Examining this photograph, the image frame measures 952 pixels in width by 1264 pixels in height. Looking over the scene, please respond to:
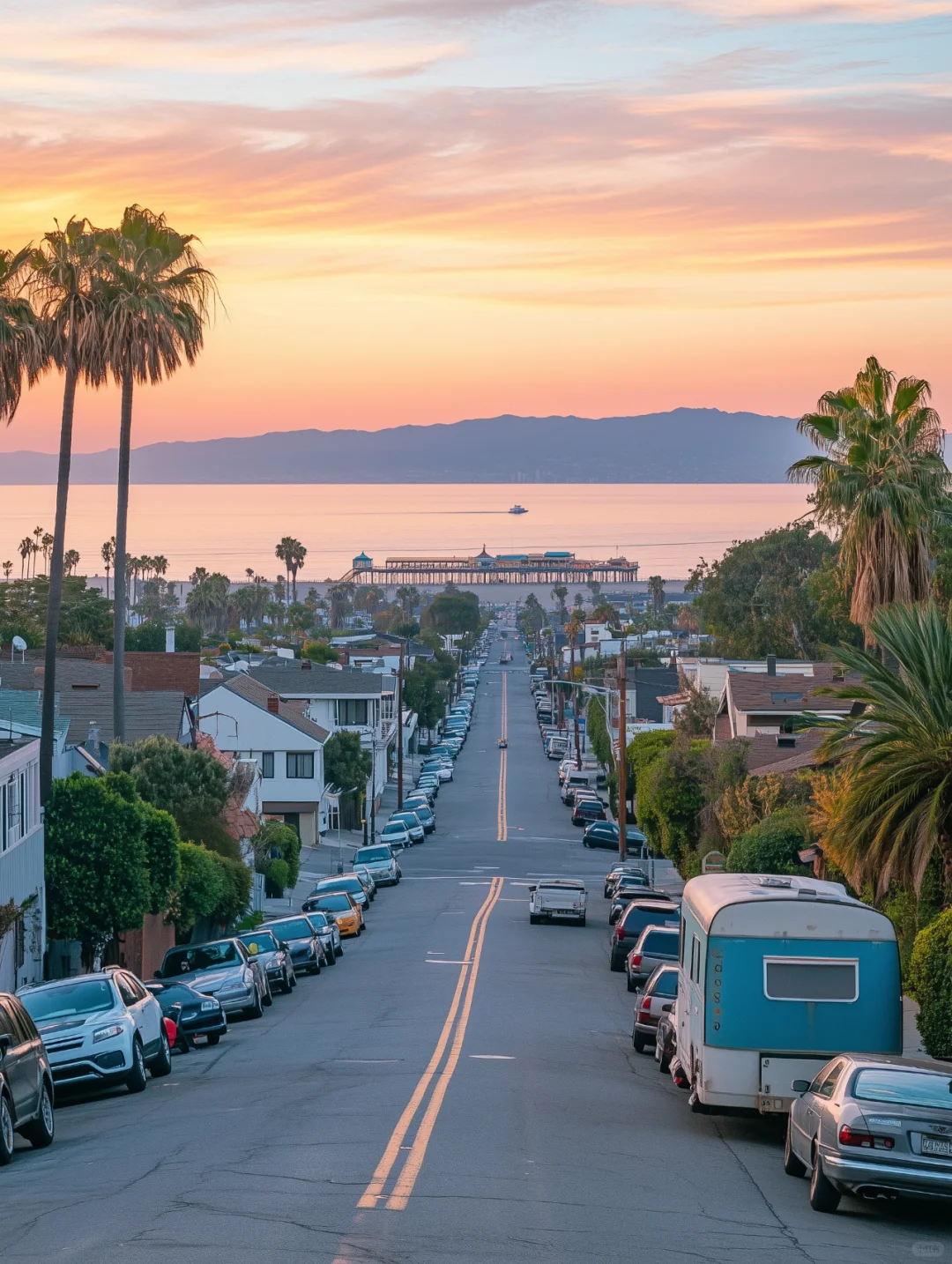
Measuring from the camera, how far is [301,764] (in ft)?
246

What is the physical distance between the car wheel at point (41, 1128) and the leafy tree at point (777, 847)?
2119cm

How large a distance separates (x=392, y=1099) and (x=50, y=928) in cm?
1625

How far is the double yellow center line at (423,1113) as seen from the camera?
42.2 feet

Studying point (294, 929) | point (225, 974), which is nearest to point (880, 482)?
point (225, 974)

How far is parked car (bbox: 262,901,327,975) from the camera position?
124ft

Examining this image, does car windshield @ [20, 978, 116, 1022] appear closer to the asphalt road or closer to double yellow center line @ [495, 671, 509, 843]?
the asphalt road

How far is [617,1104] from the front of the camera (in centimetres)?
1952

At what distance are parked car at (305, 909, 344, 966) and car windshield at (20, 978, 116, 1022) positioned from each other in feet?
59.0

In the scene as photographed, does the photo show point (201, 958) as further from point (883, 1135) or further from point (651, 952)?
point (883, 1135)

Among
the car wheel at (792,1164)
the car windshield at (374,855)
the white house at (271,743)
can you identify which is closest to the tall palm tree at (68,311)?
the car wheel at (792,1164)

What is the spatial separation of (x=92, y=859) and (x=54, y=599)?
515cm

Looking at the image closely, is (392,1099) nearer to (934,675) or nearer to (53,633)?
(934,675)

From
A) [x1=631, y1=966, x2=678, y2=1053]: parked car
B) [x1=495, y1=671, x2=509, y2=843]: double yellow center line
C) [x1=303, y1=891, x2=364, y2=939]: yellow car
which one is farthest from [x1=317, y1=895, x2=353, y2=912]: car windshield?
[x1=495, y1=671, x2=509, y2=843]: double yellow center line

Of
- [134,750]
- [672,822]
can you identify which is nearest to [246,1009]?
[134,750]
